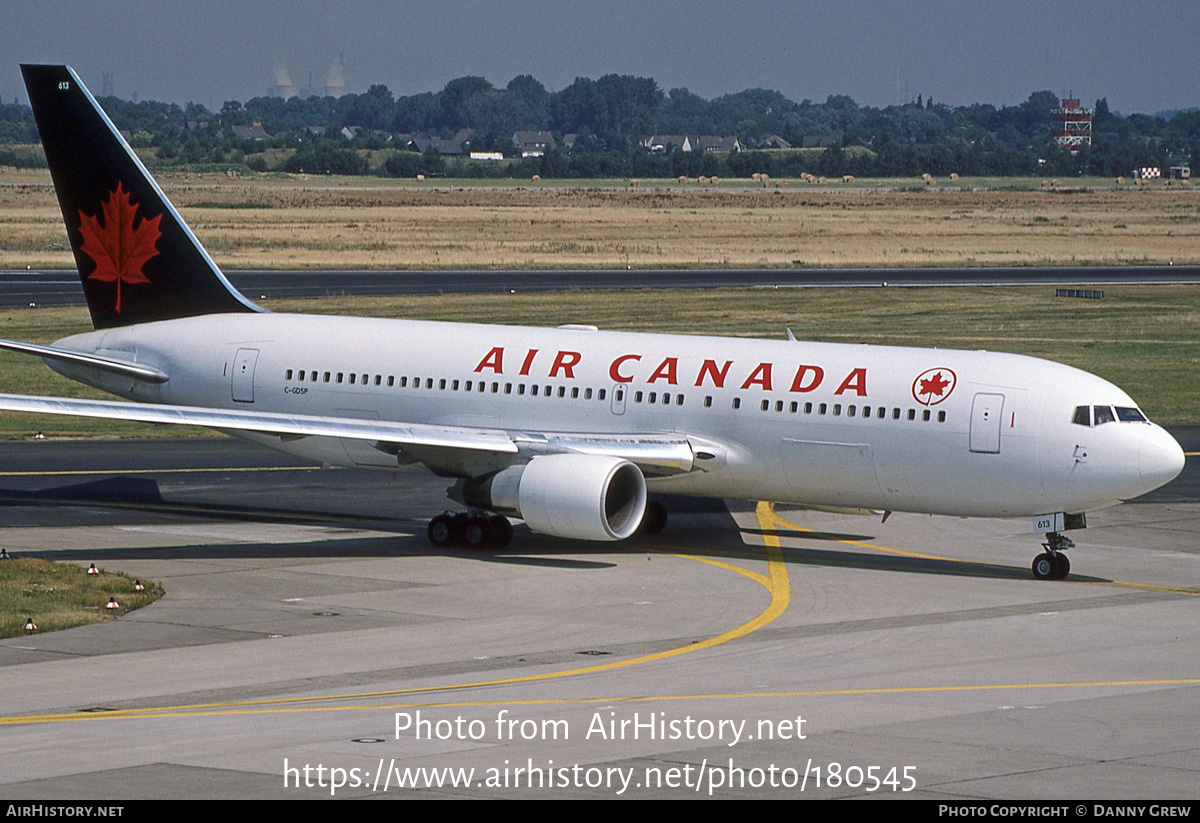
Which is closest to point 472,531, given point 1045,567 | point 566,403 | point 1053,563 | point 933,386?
point 566,403

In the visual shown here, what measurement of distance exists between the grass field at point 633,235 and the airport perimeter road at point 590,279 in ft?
18.2

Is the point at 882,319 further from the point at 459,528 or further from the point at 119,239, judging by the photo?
the point at 459,528

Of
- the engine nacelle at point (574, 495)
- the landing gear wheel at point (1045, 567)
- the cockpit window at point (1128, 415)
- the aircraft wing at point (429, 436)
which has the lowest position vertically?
the landing gear wheel at point (1045, 567)

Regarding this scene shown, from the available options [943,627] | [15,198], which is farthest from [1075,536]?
[15,198]

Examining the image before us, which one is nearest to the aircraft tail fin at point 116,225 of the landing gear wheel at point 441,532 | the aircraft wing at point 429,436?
the aircraft wing at point 429,436

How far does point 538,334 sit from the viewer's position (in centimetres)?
3791

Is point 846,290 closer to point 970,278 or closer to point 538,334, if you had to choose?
point 970,278

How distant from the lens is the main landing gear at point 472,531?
3578 centimetres

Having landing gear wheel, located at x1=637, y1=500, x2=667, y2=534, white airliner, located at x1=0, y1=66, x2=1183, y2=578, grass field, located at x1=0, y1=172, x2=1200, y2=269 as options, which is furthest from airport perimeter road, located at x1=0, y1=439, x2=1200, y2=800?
grass field, located at x1=0, y1=172, x2=1200, y2=269

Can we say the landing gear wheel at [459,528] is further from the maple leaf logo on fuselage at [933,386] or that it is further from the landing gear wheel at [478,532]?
the maple leaf logo on fuselage at [933,386]

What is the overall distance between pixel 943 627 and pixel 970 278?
79441 mm

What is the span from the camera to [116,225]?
41312mm

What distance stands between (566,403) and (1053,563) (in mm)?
10438

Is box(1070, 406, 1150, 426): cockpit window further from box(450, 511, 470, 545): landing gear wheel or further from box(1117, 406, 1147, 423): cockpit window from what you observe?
box(450, 511, 470, 545): landing gear wheel
